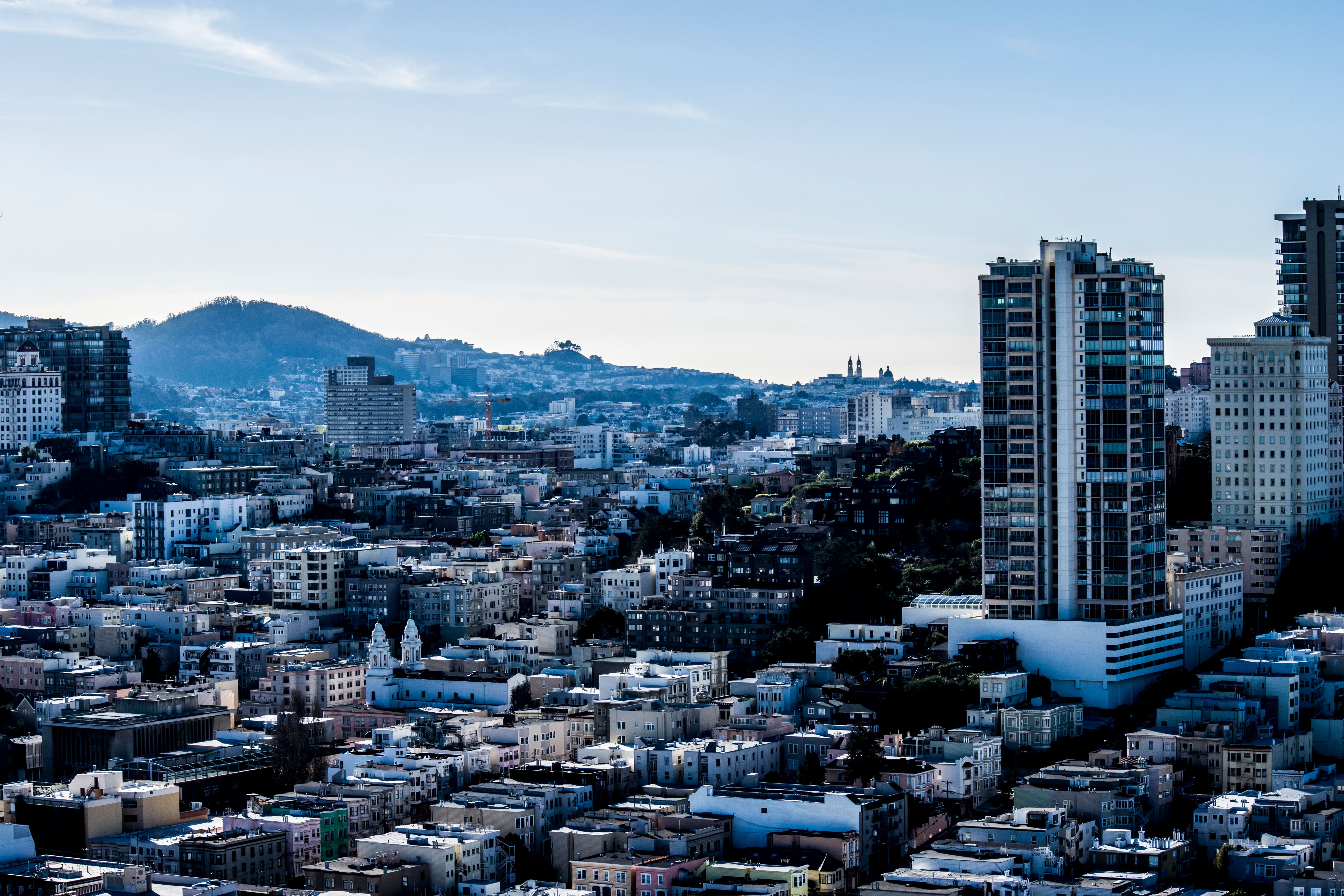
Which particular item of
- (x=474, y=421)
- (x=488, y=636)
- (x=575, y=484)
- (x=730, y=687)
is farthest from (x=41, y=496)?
(x=474, y=421)

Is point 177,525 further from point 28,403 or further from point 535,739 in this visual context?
point 535,739

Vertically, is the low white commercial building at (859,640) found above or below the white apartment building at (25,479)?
below

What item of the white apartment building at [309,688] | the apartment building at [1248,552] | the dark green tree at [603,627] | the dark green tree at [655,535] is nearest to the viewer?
the white apartment building at [309,688]

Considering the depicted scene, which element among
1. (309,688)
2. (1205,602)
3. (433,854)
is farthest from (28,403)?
(433,854)

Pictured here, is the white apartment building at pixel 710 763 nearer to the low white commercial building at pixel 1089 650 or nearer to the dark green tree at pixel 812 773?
the dark green tree at pixel 812 773

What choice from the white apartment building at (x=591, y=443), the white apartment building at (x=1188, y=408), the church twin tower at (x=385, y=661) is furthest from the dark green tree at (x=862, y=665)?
the white apartment building at (x=591, y=443)

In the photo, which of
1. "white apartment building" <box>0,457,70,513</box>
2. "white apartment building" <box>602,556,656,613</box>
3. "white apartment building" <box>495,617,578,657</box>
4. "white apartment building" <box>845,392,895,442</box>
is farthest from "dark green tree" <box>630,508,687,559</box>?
"white apartment building" <box>845,392,895,442</box>
